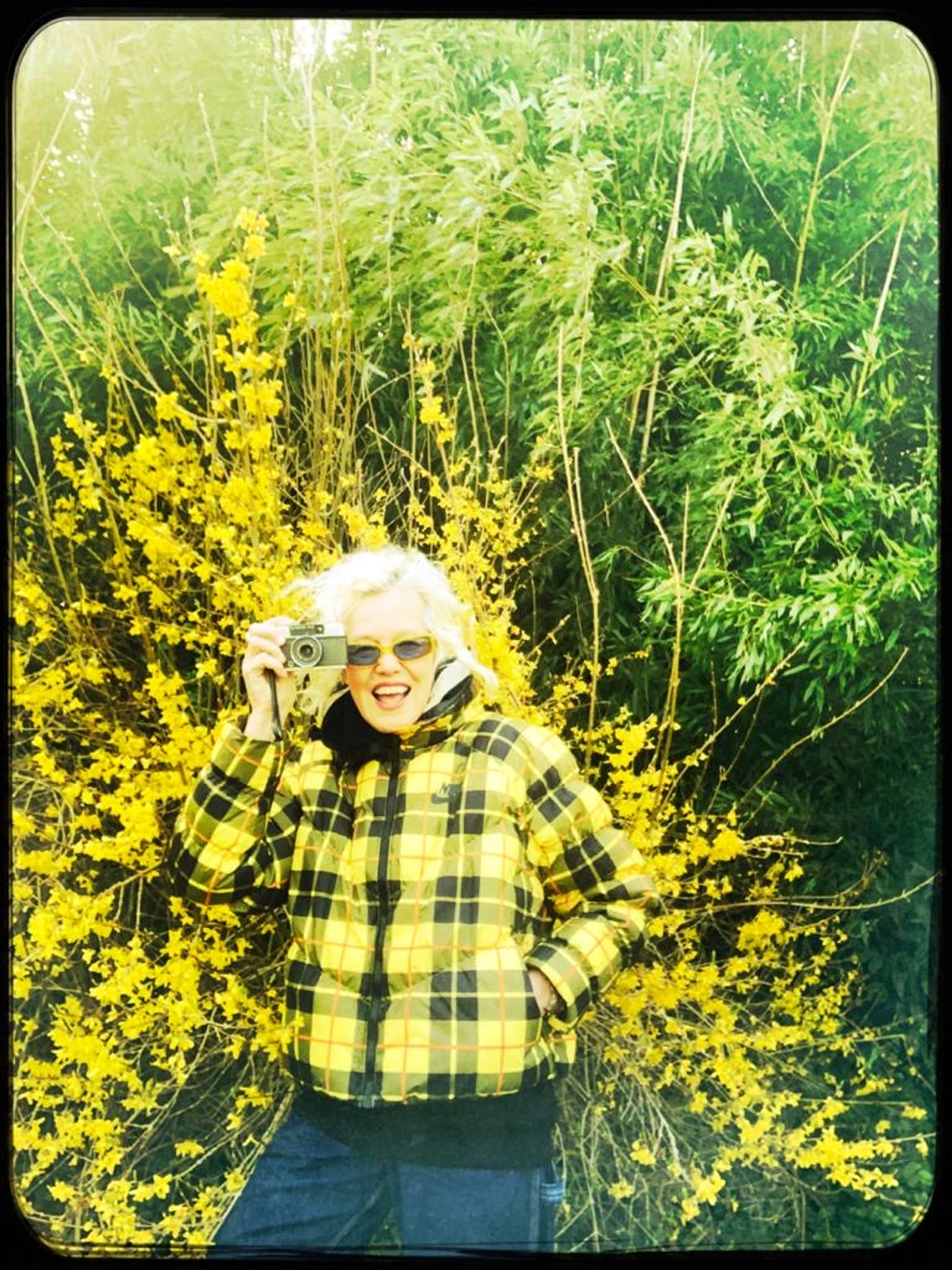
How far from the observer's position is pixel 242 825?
1.80 metres

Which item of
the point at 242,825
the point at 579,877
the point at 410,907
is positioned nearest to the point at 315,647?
the point at 242,825

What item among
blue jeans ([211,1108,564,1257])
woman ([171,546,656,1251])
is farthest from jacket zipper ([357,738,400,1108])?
blue jeans ([211,1108,564,1257])

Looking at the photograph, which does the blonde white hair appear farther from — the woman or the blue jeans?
the blue jeans

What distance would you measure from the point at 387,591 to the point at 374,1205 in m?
0.84

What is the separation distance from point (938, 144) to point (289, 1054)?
1.57 metres

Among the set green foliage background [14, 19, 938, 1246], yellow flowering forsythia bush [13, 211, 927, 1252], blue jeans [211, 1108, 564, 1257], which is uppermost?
green foliage background [14, 19, 938, 1246]

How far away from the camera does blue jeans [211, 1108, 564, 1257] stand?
178cm

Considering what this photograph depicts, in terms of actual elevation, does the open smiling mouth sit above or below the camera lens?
below

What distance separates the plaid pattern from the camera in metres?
1.74

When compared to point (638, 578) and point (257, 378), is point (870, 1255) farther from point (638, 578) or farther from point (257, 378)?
point (257, 378)

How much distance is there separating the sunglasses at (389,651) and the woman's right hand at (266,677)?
91mm

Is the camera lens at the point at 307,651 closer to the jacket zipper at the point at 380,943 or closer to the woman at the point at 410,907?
the woman at the point at 410,907

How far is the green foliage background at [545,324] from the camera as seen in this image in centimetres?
182

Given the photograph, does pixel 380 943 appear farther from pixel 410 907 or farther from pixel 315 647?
pixel 315 647
